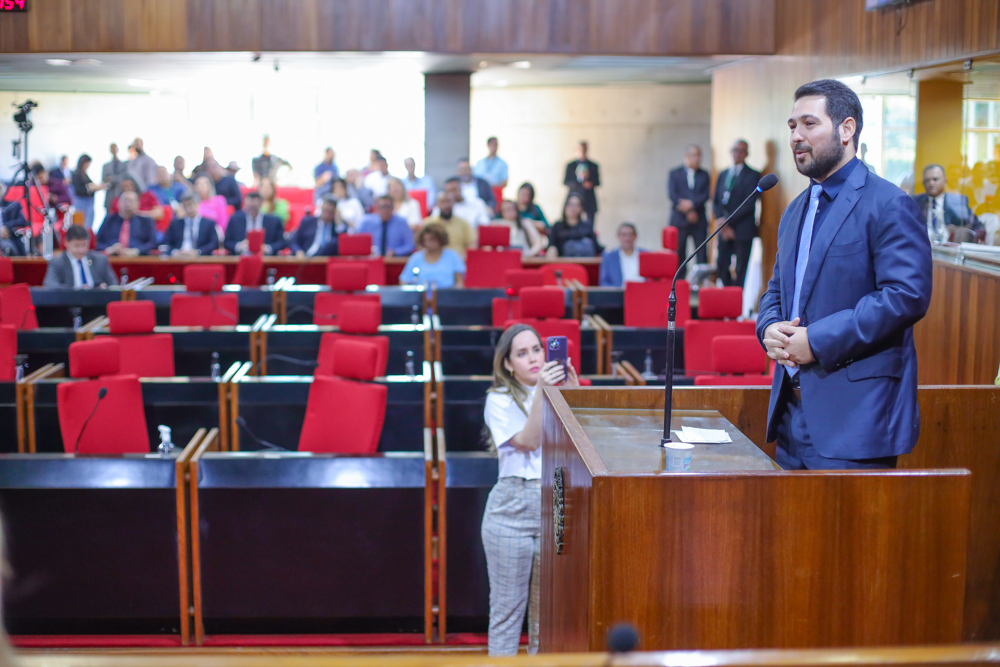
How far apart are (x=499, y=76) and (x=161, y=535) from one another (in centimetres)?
947

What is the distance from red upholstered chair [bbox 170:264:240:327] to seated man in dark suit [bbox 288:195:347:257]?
2.21 meters

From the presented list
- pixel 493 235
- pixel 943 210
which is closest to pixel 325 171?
pixel 493 235

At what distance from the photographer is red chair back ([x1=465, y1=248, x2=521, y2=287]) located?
318 inches

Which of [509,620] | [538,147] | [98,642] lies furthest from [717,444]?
[538,147]

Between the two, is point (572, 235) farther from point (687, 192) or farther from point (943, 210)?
point (943, 210)

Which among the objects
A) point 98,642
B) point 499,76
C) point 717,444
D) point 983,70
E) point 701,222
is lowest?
point 98,642

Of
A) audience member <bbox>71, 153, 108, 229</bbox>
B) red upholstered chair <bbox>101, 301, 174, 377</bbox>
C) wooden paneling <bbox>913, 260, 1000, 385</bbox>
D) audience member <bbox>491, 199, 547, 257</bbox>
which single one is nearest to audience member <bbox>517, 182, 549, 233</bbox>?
audience member <bbox>491, 199, 547, 257</bbox>

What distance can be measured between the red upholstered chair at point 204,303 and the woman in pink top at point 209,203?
452cm

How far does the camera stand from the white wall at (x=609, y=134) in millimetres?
13961

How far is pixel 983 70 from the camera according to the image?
481 cm

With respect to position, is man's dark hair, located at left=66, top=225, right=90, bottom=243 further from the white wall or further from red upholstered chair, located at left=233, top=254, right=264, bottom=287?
the white wall

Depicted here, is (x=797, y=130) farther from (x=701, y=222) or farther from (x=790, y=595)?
(x=701, y=222)

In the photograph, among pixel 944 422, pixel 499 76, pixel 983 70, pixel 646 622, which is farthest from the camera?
pixel 499 76

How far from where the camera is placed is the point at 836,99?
5.89 feet
